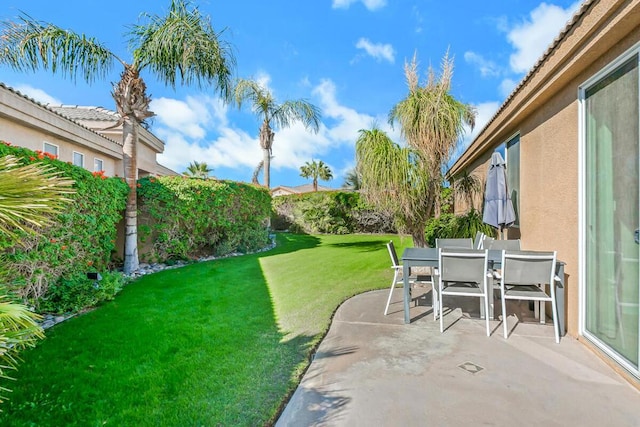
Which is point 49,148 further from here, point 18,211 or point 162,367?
point 18,211

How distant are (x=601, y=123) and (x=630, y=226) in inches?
56.0

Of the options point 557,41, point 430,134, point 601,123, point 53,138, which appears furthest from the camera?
point 53,138

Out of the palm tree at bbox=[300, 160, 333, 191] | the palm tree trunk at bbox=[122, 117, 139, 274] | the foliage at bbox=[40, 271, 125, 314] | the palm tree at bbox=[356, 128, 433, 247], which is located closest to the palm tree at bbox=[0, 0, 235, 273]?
the palm tree trunk at bbox=[122, 117, 139, 274]

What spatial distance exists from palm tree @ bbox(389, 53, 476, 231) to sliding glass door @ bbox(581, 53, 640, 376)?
3807mm

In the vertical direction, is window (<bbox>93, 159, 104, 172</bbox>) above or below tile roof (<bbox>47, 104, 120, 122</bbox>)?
below

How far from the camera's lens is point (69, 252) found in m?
6.22

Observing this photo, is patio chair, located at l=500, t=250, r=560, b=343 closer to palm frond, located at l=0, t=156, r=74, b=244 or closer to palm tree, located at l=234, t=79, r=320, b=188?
palm frond, located at l=0, t=156, r=74, b=244

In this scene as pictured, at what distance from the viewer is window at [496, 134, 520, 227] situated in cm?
704

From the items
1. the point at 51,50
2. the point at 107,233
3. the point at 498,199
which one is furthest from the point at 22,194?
the point at 51,50

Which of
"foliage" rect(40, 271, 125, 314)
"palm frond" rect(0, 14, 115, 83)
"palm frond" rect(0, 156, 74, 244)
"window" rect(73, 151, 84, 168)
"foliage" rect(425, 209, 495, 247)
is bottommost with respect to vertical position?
"foliage" rect(40, 271, 125, 314)

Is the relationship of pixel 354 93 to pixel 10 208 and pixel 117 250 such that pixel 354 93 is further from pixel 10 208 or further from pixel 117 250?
pixel 10 208

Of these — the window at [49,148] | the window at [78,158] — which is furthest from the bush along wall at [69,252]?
the window at [78,158]

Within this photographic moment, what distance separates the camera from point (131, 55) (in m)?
9.27

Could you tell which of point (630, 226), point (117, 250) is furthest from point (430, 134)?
point (117, 250)
